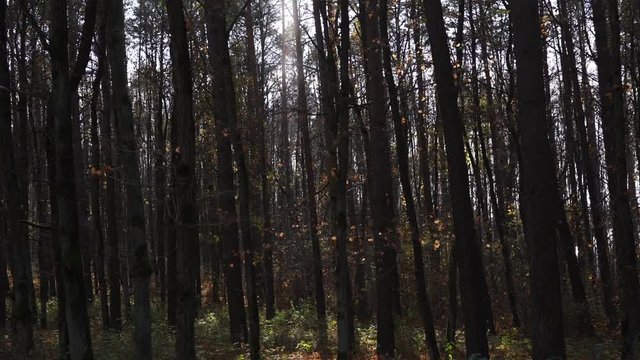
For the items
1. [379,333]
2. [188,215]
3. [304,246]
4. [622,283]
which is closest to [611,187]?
[622,283]

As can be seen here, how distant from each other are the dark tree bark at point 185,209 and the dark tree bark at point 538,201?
3679 millimetres

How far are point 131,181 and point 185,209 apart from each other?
3.32 feet

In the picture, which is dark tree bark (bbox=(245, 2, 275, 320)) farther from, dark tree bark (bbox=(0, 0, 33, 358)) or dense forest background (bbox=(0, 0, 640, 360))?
dark tree bark (bbox=(0, 0, 33, 358))

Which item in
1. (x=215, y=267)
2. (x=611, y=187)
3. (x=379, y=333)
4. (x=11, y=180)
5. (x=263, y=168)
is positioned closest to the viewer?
(x=11, y=180)

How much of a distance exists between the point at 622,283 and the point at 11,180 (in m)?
9.97

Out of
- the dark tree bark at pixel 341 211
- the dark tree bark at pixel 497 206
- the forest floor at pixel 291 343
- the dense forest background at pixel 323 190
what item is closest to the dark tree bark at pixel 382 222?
the dense forest background at pixel 323 190

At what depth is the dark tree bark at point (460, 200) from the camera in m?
8.05

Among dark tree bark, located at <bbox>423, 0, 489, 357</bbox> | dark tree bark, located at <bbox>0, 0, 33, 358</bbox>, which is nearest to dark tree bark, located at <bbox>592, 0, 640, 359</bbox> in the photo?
dark tree bark, located at <bbox>423, 0, 489, 357</bbox>

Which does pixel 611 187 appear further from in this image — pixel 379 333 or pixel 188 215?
pixel 188 215

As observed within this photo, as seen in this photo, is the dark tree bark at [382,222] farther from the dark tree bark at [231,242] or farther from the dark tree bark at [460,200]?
the dark tree bark at [460,200]

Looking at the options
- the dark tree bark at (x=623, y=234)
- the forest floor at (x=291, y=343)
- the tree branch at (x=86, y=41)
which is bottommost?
the forest floor at (x=291, y=343)

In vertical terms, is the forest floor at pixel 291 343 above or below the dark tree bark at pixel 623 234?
below

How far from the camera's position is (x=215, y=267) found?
2542 cm

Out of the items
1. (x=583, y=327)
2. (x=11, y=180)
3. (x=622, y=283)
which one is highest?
(x=11, y=180)
